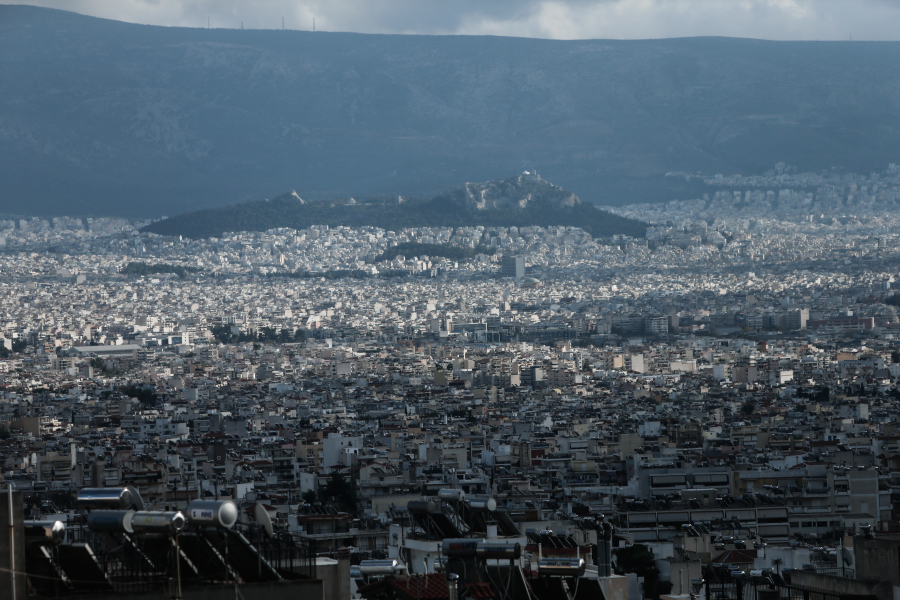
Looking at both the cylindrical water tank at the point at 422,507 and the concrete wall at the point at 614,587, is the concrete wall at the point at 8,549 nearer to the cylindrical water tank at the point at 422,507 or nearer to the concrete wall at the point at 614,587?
the cylindrical water tank at the point at 422,507

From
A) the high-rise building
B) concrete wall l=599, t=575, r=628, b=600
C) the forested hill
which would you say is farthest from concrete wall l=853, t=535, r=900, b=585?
the forested hill

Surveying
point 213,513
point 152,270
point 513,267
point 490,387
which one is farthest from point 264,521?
point 513,267

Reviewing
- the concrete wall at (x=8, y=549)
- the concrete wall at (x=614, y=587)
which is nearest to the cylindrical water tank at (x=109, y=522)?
the concrete wall at (x=8, y=549)

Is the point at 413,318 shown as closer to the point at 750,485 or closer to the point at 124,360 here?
the point at 124,360

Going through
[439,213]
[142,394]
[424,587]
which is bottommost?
[424,587]

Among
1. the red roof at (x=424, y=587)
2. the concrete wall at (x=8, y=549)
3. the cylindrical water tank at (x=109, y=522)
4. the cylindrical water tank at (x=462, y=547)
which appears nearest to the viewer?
the concrete wall at (x=8, y=549)

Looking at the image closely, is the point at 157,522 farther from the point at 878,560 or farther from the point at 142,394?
the point at 142,394
